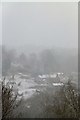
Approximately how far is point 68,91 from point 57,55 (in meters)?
0.77

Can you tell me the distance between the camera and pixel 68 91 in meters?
2.51

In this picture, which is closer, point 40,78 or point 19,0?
point 19,0

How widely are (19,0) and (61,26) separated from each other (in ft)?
2.39

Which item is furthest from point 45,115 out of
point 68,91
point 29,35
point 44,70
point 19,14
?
point 19,14

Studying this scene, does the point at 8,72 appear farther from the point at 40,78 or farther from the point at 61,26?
the point at 61,26

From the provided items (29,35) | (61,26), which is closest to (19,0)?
(29,35)

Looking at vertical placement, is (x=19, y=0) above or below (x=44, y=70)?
above

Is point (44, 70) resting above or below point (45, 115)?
above

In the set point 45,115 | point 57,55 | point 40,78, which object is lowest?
point 45,115

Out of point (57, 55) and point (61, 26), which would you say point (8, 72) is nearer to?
point (57, 55)

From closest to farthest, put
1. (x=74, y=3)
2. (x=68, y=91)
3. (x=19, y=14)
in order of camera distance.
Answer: (x=68, y=91) → (x=74, y=3) → (x=19, y=14)

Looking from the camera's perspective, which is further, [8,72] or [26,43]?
[26,43]

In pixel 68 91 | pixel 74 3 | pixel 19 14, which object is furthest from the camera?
pixel 19 14

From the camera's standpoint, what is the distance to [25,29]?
2953mm
